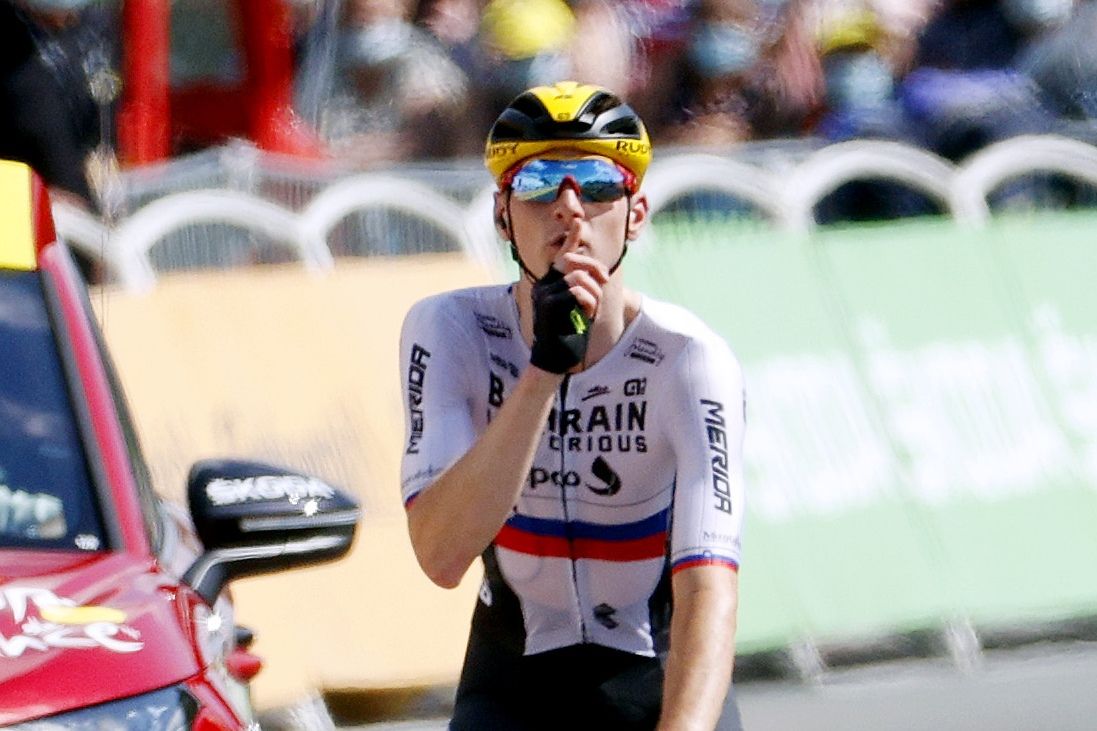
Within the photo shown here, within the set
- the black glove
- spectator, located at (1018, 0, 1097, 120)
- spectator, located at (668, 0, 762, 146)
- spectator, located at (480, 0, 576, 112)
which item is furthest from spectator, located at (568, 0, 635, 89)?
the black glove

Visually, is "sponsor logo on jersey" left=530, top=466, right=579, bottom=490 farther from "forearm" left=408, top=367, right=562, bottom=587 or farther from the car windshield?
the car windshield

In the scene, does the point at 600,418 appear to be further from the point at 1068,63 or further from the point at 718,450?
the point at 1068,63

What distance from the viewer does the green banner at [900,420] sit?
29.5 ft

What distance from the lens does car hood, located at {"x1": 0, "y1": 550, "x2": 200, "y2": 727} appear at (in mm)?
3256

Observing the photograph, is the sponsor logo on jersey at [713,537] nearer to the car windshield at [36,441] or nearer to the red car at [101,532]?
the red car at [101,532]

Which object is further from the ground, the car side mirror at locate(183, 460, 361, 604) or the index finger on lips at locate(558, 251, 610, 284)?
the index finger on lips at locate(558, 251, 610, 284)

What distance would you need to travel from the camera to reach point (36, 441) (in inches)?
157

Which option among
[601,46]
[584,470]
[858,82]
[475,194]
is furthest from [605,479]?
[858,82]

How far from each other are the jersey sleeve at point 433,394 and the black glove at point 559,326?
14.6 inches

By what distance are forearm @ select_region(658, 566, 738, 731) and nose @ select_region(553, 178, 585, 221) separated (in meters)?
0.63

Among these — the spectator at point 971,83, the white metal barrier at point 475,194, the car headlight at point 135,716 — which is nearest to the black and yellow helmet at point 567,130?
the car headlight at point 135,716

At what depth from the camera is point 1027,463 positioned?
→ 953cm

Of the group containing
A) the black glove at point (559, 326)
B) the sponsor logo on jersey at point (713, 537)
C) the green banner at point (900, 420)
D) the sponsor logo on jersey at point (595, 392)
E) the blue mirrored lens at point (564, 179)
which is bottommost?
the sponsor logo on jersey at point (713, 537)

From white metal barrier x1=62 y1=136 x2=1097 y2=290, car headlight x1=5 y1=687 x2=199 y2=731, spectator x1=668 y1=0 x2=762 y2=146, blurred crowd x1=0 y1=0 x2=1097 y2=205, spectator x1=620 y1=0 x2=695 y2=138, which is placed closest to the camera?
car headlight x1=5 y1=687 x2=199 y2=731
